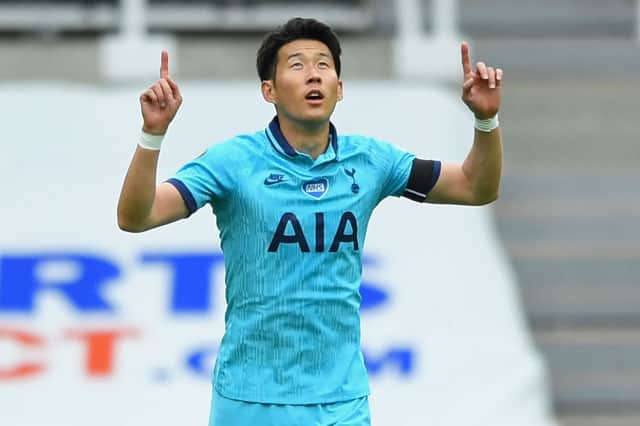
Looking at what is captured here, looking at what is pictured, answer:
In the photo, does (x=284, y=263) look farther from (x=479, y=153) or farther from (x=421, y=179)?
(x=479, y=153)

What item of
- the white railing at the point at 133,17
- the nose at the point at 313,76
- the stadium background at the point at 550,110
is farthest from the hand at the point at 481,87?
the white railing at the point at 133,17

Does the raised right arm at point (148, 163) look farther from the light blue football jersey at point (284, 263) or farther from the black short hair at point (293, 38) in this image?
the black short hair at point (293, 38)

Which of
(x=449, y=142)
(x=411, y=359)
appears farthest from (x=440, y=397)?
(x=449, y=142)

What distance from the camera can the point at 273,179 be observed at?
13.4 feet

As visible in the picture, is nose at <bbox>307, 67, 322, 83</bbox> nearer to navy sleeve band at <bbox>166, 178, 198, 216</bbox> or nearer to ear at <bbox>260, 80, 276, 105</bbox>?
ear at <bbox>260, 80, 276, 105</bbox>

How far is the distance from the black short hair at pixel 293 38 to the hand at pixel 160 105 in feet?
1.47

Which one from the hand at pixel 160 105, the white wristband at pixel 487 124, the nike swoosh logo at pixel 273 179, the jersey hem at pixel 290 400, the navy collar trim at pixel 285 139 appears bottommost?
the jersey hem at pixel 290 400

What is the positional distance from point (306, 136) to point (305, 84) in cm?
15

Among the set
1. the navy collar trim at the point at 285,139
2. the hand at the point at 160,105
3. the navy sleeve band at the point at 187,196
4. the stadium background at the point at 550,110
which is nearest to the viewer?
the hand at the point at 160,105

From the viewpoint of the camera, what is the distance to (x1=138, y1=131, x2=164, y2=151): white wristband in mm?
3824

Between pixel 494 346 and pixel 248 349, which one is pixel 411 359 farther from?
pixel 248 349

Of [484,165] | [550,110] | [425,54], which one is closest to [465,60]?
[484,165]

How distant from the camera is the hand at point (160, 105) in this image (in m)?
3.80

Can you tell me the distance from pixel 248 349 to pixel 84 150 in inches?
144
